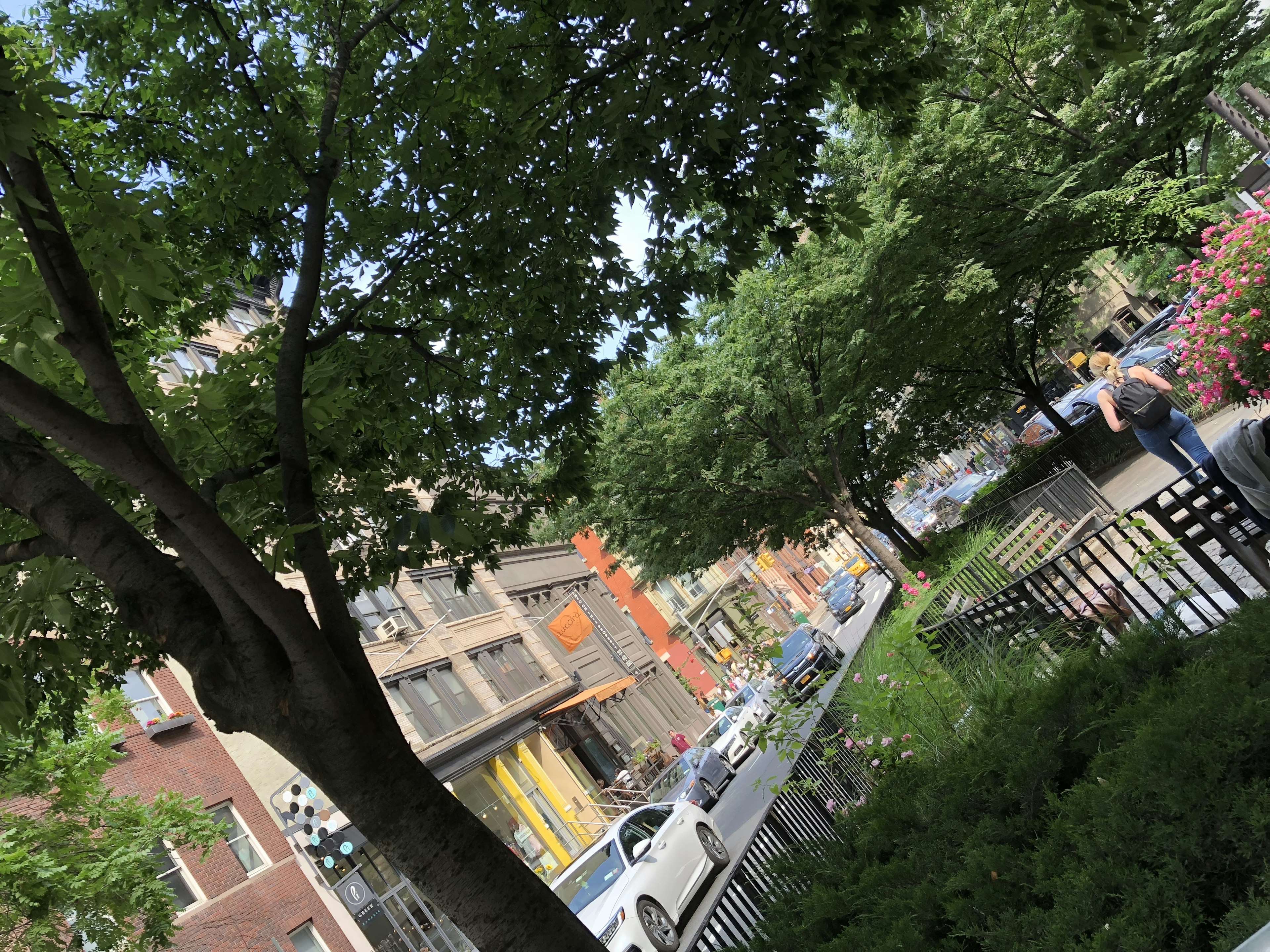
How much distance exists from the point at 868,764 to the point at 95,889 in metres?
9.64

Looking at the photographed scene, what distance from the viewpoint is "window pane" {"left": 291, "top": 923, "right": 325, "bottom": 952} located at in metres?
17.5

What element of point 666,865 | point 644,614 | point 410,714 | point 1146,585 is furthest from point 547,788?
point 1146,585

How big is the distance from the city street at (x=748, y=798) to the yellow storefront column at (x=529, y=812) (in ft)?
25.1

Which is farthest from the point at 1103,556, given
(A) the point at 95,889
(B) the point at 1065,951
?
(A) the point at 95,889

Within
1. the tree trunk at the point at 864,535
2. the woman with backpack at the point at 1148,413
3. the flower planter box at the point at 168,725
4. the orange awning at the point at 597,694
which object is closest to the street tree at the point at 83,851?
the flower planter box at the point at 168,725

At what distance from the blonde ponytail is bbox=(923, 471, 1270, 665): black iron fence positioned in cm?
123

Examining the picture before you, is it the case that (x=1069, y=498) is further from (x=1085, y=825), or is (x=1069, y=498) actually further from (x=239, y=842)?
(x=239, y=842)

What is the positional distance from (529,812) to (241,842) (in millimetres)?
10507

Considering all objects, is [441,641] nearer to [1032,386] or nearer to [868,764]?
[1032,386]

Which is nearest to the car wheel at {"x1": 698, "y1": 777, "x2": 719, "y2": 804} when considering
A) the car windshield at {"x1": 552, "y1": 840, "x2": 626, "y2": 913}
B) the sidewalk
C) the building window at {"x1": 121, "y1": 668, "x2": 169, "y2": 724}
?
the car windshield at {"x1": 552, "y1": 840, "x2": 626, "y2": 913}

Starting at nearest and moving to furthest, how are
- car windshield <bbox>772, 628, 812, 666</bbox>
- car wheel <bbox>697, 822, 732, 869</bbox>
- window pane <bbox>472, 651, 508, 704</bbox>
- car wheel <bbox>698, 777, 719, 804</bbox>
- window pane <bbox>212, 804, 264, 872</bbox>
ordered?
car wheel <bbox>697, 822, 732, 869</bbox> < window pane <bbox>212, 804, 264, 872</bbox> < car wheel <bbox>698, 777, 719, 804</bbox> < car windshield <bbox>772, 628, 812, 666</bbox> < window pane <bbox>472, 651, 508, 704</bbox>

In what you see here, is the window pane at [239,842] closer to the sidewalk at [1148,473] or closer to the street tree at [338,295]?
the street tree at [338,295]

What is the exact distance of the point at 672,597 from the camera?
→ 6631 cm

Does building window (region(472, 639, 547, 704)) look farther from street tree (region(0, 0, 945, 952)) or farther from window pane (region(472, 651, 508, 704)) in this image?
street tree (region(0, 0, 945, 952))
